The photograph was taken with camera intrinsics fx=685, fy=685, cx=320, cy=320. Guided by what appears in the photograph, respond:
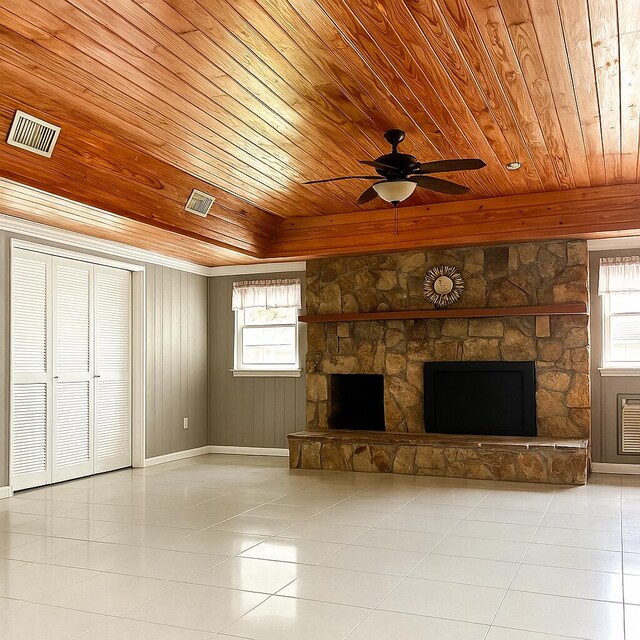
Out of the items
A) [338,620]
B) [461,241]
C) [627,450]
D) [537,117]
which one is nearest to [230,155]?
[537,117]

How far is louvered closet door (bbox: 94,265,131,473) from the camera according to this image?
22.9 feet

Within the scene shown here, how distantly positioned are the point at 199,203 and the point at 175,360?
282 cm

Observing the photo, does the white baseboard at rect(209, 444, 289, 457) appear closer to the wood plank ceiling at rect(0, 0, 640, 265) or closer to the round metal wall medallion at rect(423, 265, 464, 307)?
the round metal wall medallion at rect(423, 265, 464, 307)

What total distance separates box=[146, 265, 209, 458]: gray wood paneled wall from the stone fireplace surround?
5.21 ft

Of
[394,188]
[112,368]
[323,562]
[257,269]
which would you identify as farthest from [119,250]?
[323,562]

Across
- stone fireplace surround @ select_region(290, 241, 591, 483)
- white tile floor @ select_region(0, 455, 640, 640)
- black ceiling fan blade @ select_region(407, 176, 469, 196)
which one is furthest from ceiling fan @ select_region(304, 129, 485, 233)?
stone fireplace surround @ select_region(290, 241, 591, 483)

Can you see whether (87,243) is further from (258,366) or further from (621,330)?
(621,330)

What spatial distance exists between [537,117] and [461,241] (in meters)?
2.37

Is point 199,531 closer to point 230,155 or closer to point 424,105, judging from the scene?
point 230,155

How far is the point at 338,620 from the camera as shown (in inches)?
118

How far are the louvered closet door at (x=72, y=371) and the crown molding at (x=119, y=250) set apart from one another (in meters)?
0.21

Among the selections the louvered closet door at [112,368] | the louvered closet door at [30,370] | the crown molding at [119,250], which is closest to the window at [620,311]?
the crown molding at [119,250]

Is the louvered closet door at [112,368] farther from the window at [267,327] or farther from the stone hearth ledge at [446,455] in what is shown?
the stone hearth ledge at [446,455]

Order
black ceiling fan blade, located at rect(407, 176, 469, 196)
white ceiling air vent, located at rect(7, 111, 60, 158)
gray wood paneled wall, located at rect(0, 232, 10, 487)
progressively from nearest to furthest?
white ceiling air vent, located at rect(7, 111, 60, 158)
black ceiling fan blade, located at rect(407, 176, 469, 196)
gray wood paneled wall, located at rect(0, 232, 10, 487)
